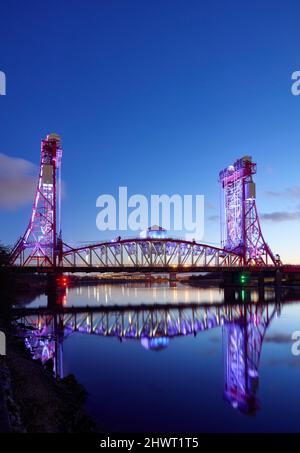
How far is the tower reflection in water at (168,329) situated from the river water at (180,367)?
0.28ft

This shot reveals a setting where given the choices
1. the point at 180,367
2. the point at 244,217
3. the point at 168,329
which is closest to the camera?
the point at 180,367

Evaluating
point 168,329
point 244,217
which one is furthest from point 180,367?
point 244,217

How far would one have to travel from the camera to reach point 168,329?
120ft

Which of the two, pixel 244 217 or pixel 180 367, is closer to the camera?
pixel 180 367

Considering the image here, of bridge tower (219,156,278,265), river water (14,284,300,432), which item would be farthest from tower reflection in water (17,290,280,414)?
bridge tower (219,156,278,265)

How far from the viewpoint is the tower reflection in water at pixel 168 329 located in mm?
19422

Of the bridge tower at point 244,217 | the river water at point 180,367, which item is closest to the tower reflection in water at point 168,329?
the river water at point 180,367

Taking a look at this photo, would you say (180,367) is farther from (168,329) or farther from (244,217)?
(244,217)

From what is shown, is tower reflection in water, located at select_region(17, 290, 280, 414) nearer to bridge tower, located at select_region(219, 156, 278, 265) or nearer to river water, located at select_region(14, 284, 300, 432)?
river water, located at select_region(14, 284, 300, 432)

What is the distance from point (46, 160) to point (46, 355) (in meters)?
55.2

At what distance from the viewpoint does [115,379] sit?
63.0ft

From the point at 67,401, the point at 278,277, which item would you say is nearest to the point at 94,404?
the point at 67,401

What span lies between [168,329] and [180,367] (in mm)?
14555
